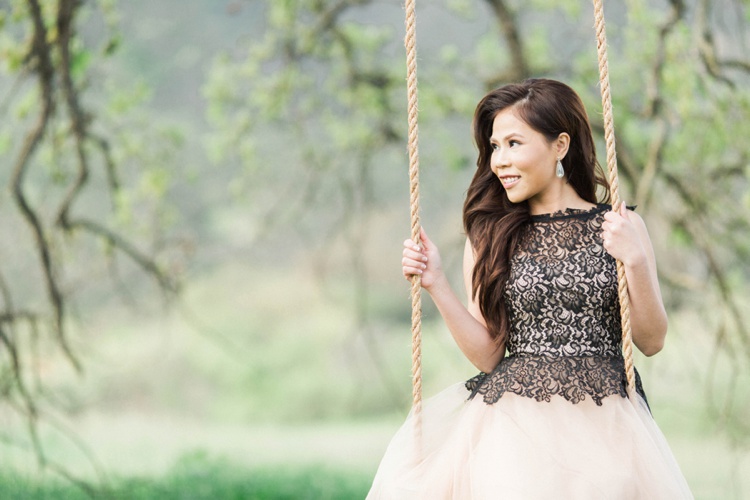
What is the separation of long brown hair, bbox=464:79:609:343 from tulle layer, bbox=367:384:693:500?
0.19m

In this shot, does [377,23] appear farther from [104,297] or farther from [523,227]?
[523,227]

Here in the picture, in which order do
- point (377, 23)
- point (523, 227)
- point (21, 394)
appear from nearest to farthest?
point (523, 227)
point (21, 394)
point (377, 23)

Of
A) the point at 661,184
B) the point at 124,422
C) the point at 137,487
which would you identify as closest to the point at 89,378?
the point at 124,422

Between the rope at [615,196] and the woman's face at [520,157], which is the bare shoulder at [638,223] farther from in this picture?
the woman's face at [520,157]

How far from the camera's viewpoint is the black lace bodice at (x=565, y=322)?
5.98ft

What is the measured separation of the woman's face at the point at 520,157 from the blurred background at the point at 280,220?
2.63 m

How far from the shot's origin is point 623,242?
179 cm

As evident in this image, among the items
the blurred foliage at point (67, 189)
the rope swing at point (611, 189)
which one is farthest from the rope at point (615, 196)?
the blurred foliage at point (67, 189)

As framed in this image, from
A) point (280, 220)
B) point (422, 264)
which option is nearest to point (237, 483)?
point (280, 220)

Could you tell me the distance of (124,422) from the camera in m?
4.60

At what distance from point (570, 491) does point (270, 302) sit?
309 centimetres

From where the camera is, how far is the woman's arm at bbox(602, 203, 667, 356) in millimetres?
1789

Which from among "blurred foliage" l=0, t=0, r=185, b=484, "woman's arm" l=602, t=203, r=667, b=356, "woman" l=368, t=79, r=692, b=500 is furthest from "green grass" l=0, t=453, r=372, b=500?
"woman's arm" l=602, t=203, r=667, b=356

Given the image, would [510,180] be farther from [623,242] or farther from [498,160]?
[623,242]
